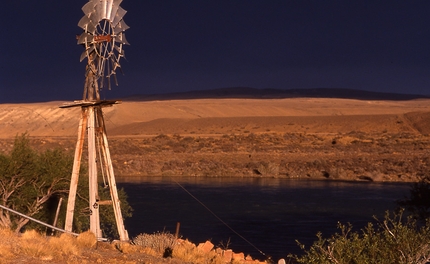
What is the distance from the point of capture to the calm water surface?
28875 millimetres

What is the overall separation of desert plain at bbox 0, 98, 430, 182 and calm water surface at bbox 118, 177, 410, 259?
11.2ft

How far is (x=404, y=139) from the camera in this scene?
Result: 6938 centimetres

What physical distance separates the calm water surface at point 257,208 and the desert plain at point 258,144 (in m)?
3.42

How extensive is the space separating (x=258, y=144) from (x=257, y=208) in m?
31.8

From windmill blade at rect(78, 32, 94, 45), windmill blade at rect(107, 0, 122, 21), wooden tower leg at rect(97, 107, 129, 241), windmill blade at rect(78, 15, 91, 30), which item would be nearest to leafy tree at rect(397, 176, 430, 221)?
wooden tower leg at rect(97, 107, 129, 241)

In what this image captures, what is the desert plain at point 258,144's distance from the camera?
5434cm

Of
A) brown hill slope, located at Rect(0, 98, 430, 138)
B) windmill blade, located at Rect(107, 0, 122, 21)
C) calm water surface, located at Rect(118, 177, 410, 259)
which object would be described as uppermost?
windmill blade, located at Rect(107, 0, 122, 21)

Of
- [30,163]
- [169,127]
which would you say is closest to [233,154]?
[169,127]

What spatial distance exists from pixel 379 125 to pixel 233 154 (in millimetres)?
30771

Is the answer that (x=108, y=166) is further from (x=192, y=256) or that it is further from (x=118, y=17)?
(x=118, y=17)

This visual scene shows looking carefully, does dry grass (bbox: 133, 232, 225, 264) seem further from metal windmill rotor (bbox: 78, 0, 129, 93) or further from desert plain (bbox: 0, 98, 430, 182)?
desert plain (bbox: 0, 98, 430, 182)

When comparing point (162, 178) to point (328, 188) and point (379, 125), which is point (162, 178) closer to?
point (328, 188)

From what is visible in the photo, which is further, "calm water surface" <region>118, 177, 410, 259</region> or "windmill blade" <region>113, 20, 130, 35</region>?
"calm water surface" <region>118, 177, 410, 259</region>

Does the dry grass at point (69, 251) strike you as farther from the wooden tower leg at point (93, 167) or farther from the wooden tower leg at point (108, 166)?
the wooden tower leg at point (108, 166)
